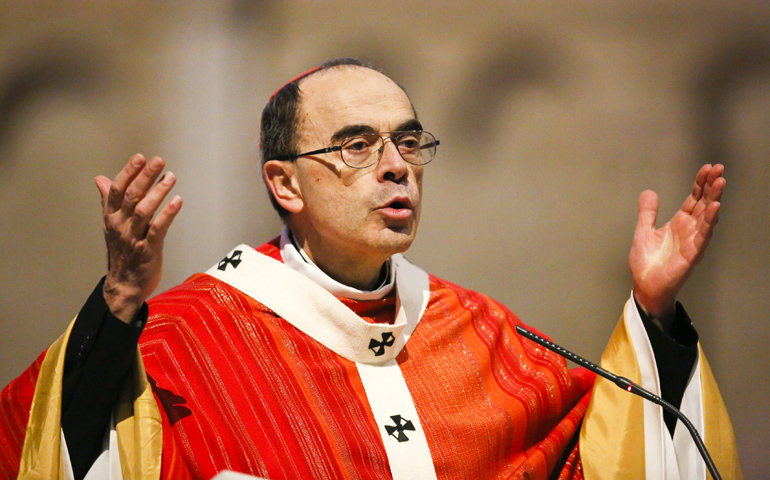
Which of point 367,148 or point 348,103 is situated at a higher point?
point 348,103

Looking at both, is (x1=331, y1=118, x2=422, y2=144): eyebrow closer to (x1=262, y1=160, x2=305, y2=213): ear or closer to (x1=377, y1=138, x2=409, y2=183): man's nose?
(x1=377, y1=138, x2=409, y2=183): man's nose

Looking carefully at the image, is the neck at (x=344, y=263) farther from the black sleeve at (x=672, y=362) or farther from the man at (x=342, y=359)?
the black sleeve at (x=672, y=362)

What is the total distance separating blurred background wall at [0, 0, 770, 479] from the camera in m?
4.08

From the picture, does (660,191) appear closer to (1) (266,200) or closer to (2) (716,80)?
(2) (716,80)

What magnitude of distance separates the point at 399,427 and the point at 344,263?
675 millimetres

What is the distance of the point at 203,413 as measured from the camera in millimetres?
2107

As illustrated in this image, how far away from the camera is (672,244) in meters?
2.47

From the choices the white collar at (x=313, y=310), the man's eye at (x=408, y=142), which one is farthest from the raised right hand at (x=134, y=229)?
the man's eye at (x=408, y=142)

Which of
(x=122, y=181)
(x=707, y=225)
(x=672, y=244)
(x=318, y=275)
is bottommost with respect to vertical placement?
(x=318, y=275)

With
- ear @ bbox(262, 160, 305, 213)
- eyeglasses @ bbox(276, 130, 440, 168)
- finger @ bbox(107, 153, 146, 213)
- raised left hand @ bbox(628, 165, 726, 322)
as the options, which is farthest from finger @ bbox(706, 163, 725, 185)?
finger @ bbox(107, 153, 146, 213)

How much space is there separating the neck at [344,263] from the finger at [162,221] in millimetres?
934

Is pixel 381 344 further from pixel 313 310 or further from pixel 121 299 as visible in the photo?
pixel 121 299

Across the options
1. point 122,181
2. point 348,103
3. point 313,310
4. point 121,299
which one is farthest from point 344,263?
point 122,181

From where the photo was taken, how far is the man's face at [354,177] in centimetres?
247
